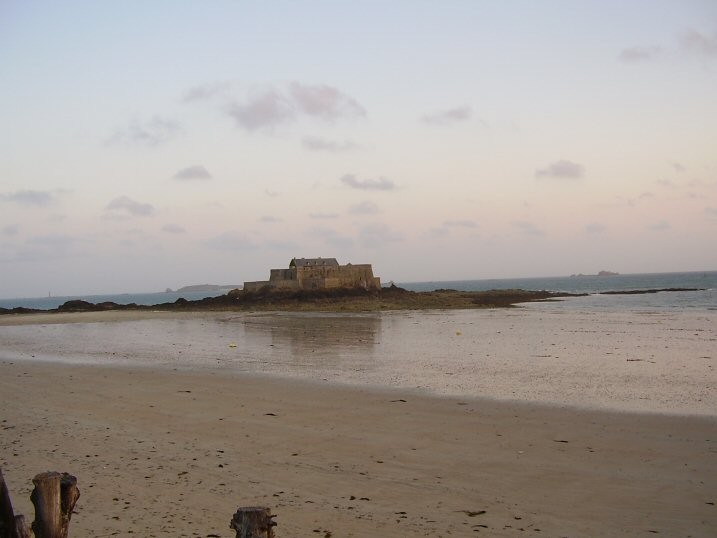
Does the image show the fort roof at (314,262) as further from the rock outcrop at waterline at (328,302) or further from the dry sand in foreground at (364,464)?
the dry sand in foreground at (364,464)

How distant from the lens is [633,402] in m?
12.1

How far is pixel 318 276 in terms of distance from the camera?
66.0m

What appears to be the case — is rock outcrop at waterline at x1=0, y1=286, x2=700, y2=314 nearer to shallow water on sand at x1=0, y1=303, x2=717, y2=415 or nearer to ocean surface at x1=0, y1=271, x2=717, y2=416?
shallow water on sand at x1=0, y1=303, x2=717, y2=415

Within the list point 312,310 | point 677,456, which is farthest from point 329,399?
point 312,310

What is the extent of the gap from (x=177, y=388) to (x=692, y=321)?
2951 cm

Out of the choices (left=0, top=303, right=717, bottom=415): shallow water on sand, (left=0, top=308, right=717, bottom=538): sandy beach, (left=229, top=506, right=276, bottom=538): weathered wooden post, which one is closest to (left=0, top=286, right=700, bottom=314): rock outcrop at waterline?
(left=0, top=303, right=717, bottom=415): shallow water on sand

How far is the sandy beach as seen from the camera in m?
6.12

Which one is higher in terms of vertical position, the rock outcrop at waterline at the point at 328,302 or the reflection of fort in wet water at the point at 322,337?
the rock outcrop at waterline at the point at 328,302

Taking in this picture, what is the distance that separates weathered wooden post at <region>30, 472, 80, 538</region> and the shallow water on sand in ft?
32.2

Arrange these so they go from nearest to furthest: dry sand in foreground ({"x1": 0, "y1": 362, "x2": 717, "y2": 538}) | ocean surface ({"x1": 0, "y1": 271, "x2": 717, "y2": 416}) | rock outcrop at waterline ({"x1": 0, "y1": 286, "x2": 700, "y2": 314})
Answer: dry sand in foreground ({"x1": 0, "y1": 362, "x2": 717, "y2": 538}) → ocean surface ({"x1": 0, "y1": 271, "x2": 717, "y2": 416}) → rock outcrop at waterline ({"x1": 0, "y1": 286, "x2": 700, "y2": 314})

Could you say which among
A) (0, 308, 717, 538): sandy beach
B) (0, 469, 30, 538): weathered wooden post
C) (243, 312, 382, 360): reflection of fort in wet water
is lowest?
(0, 308, 717, 538): sandy beach

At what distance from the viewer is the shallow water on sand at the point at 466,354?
13.7 metres

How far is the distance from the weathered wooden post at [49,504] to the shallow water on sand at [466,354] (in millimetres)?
9800

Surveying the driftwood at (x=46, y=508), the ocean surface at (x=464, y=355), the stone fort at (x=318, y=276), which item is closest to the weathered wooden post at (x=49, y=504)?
the driftwood at (x=46, y=508)
